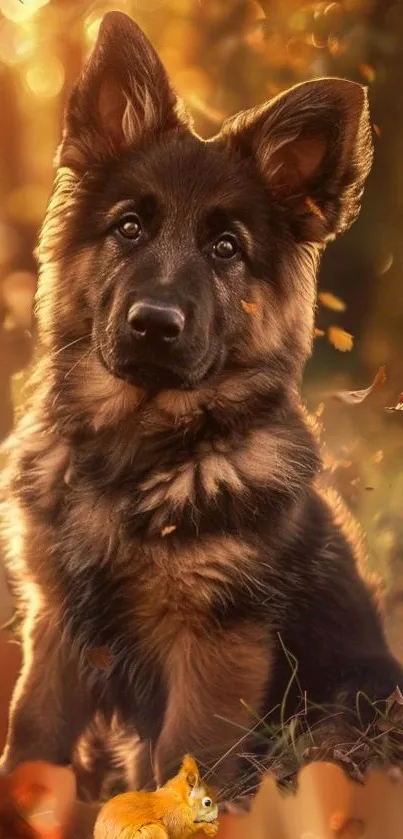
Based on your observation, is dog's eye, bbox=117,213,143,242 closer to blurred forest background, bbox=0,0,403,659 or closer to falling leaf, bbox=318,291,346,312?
blurred forest background, bbox=0,0,403,659

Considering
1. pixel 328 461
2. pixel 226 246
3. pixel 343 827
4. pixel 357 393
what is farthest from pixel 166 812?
pixel 226 246

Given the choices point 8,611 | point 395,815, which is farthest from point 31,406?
point 395,815

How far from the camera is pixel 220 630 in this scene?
2482mm

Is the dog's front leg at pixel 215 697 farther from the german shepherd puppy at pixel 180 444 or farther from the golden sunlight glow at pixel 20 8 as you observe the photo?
the golden sunlight glow at pixel 20 8

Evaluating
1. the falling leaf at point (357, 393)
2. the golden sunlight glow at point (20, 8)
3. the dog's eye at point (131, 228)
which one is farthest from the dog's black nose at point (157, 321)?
the golden sunlight glow at point (20, 8)

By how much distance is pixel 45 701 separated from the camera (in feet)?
8.82

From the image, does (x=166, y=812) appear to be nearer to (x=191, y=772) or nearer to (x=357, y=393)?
(x=191, y=772)

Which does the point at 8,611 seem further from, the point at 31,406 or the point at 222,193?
the point at 222,193

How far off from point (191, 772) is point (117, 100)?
2.02m

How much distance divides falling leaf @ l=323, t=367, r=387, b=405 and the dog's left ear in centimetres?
51

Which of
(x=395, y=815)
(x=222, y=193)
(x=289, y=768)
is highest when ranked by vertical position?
(x=222, y=193)

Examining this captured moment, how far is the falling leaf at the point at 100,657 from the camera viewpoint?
261cm

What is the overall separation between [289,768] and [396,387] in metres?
1.27

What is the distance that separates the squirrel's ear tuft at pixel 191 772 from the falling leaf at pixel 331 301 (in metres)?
1.48
